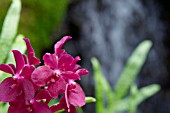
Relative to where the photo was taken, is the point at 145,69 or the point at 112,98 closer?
the point at 112,98

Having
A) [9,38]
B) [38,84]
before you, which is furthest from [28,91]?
[9,38]

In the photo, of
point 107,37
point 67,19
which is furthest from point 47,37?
point 107,37

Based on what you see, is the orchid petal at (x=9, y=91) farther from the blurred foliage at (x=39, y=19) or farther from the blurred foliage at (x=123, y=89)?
the blurred foliage at (x=39, y=19)

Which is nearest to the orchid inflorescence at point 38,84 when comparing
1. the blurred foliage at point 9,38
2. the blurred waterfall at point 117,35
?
the blurred foliage at point 9,38

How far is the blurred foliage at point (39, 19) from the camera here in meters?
2.73

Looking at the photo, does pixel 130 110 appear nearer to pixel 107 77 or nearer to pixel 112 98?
pixel 112 98

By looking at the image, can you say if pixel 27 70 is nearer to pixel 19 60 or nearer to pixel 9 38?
pixel 19 60

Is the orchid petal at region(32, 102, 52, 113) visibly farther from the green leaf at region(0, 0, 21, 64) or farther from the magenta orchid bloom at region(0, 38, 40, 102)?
the green leaf at region(0, 0, 21, 64)

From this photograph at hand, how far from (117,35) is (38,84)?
295cm

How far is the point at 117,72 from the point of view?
3.51 meters

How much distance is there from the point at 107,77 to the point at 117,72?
0.10m

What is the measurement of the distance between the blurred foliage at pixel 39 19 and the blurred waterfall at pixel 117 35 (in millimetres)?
362

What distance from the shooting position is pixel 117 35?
3.53m

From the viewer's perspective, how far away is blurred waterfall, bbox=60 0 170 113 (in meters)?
3.43
